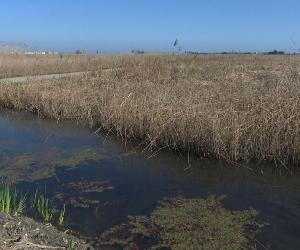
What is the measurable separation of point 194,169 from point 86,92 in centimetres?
559

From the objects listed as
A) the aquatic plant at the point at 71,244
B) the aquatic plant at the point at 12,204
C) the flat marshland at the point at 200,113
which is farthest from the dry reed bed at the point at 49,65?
the aquatic plant at the point at 71,244

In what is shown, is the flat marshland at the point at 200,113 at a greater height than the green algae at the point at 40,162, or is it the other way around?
the flat marshland at the point at 200,113

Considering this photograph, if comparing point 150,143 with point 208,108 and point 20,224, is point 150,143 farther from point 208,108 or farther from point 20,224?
point 20,224

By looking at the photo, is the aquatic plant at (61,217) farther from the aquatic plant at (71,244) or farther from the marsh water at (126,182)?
the aquatic plant at (71,244)

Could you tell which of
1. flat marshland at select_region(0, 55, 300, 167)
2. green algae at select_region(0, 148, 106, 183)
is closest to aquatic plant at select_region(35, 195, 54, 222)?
green algae at select_region(0, 148, 106, 183)

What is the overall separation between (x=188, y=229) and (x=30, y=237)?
1.88m

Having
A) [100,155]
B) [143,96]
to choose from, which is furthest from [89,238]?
[143,96]

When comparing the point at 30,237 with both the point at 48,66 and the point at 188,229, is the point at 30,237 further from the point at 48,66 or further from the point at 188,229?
the point at 48,66

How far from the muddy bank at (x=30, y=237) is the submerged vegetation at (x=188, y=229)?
57cm

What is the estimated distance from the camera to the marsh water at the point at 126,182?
18.8ft

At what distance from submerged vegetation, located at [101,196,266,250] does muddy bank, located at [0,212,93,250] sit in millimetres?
572

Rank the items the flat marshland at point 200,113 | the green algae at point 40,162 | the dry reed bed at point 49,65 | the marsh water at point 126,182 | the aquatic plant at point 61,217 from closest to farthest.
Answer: the aquatic plant at point 61,217
the marsh water at point 126,182
the green algae at point 40,162
the flat marshland at point 200,113
the dry reed bed at point 49,65

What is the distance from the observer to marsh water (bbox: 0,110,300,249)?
574cm

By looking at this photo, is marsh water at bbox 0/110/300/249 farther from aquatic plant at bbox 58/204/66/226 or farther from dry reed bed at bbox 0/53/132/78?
dry reed bed at bbox 0/53/132/78
